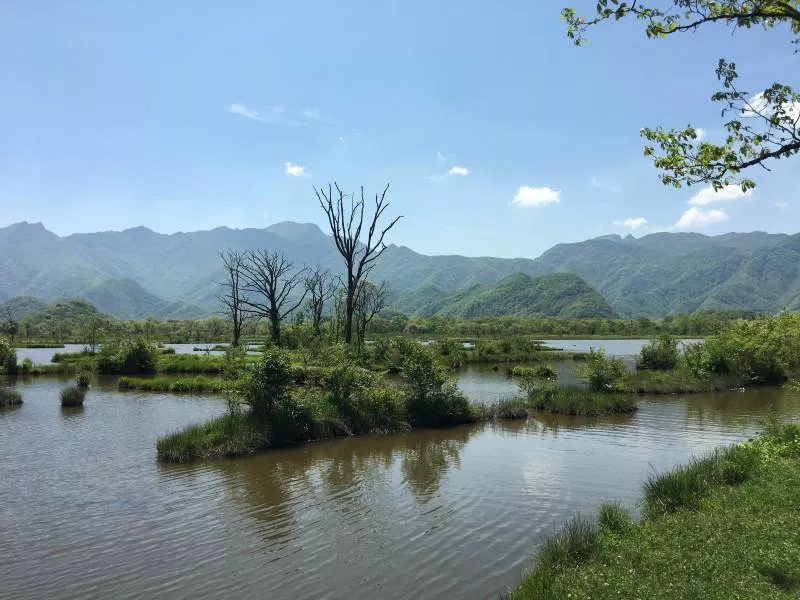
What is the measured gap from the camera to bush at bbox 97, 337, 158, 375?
48688mm

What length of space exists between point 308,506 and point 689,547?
8584 millimetres

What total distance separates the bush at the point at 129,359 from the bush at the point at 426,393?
112ft

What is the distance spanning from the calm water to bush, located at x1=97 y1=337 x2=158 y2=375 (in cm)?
2535

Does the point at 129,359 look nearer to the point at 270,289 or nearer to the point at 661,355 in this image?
the point at 270,289

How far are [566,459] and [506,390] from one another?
2025 cm

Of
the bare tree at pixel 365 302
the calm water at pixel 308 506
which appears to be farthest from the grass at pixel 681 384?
the bare tree at pixel 365 302

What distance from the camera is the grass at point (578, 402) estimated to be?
28.0m

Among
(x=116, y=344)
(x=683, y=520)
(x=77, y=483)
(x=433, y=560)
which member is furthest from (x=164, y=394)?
(x=683, y=520)

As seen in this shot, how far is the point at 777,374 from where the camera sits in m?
40.1

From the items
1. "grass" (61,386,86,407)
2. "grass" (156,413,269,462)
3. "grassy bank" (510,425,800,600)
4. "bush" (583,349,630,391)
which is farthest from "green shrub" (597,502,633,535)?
"grass" (61,386,86,407)

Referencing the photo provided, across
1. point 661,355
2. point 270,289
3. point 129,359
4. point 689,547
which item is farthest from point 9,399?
point 661,355

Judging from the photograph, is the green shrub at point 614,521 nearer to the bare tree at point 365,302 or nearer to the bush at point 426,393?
the bush at point 426,393

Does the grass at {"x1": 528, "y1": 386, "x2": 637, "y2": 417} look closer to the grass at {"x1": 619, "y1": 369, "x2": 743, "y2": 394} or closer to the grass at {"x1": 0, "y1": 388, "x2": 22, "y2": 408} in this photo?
the grass at {"x1": 619, "y1": 369, "x2": 743, "y2": 394}

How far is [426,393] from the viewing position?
2455 cm
